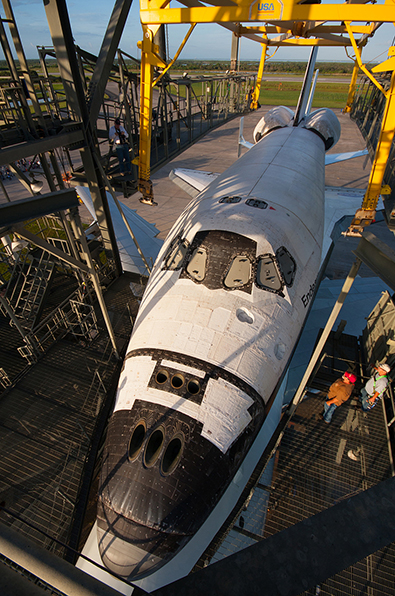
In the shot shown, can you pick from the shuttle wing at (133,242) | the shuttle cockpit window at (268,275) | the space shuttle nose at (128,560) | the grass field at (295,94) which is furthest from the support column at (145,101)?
the grass field at (295,94)

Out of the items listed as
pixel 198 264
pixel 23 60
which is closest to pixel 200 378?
pixel 198 264

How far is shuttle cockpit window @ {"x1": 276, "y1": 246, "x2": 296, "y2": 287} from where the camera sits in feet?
21.9

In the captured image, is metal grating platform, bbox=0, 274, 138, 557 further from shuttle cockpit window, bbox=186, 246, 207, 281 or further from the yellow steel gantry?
the yellow steel gantry

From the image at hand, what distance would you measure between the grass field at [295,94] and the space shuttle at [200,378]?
75.9 m

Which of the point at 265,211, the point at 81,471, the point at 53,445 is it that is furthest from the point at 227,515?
the point at 265,211

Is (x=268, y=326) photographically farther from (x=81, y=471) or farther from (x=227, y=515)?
(x=81, y=471)

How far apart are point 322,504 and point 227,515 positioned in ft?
7.30

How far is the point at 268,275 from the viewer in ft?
21.2

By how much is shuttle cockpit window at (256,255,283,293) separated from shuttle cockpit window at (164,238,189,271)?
177 centimetres

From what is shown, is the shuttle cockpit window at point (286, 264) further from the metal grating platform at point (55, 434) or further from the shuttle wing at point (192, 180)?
the shuttle wing at point (192, 180)

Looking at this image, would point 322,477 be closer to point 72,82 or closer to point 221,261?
point 221,261

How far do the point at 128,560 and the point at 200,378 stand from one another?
101 inches

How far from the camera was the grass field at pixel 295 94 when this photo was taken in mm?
72238

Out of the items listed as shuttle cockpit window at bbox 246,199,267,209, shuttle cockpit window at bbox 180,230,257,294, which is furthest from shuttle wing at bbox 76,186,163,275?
shuttle cockpit window at bbox 180,230,257,294
